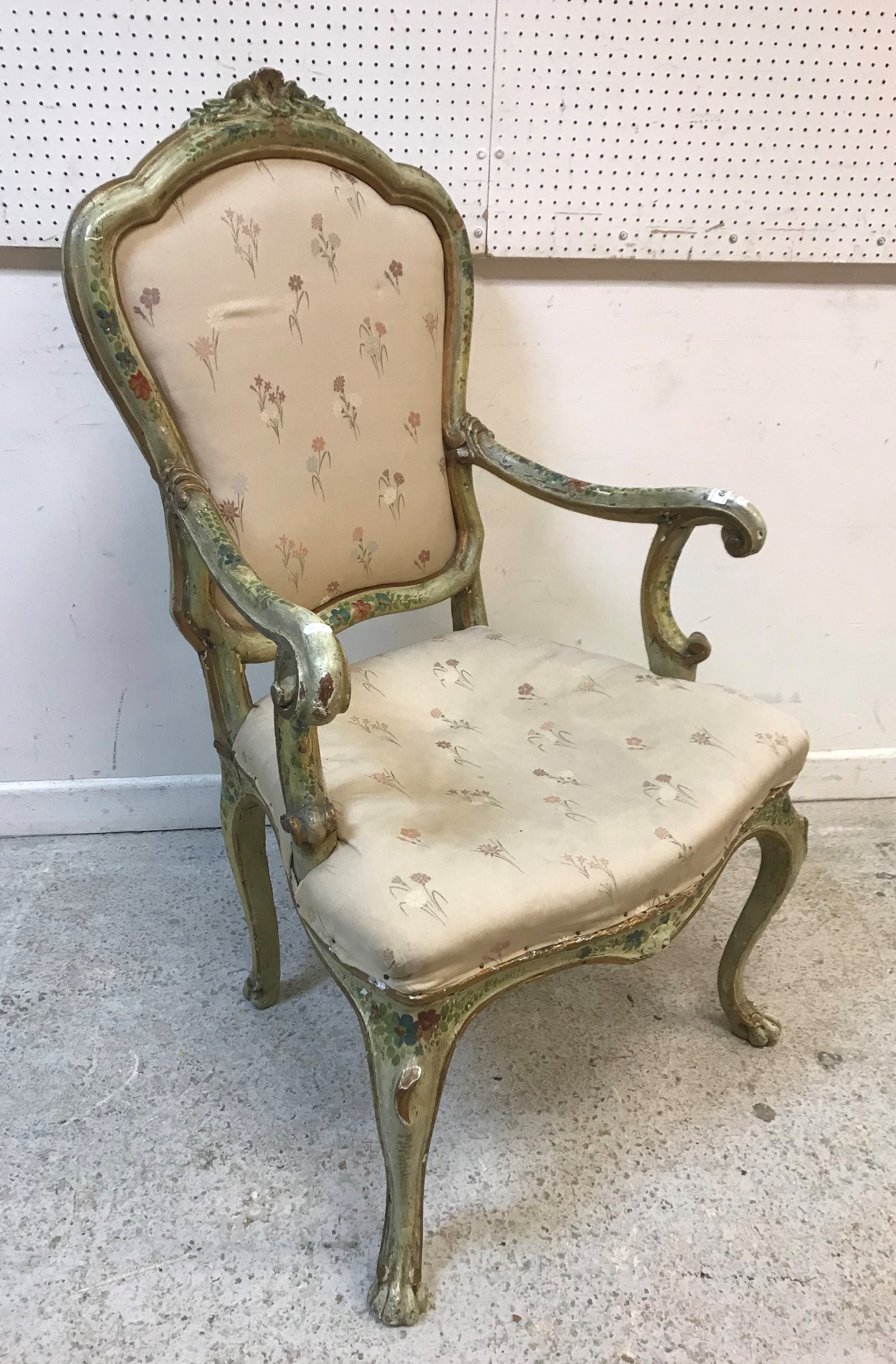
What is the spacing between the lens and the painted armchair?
2.65 feet

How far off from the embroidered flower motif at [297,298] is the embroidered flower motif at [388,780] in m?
0.54

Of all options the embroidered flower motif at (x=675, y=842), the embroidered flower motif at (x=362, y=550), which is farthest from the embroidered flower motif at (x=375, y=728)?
the embroidered flower motif at (x=675, y=842)

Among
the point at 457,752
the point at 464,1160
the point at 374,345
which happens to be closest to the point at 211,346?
the point at 374,345

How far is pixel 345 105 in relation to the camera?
1.21 metres

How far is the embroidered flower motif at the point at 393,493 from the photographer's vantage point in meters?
1.16

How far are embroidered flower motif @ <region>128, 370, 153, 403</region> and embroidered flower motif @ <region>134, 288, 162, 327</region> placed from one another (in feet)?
0.18

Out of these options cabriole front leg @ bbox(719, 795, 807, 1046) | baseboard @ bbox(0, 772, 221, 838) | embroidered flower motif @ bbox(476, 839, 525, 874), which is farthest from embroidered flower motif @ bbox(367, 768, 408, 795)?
A: baseboard @ bbox(0, 772, 221, 838)

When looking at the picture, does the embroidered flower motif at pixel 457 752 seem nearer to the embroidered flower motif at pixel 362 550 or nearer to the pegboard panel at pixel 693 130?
the embroidered flower motif at pixel 362 550

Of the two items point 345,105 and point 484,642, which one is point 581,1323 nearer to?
point 484,642

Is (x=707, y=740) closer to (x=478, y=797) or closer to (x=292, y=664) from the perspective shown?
(x=478, y=797)

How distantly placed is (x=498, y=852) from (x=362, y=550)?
19.7 inches


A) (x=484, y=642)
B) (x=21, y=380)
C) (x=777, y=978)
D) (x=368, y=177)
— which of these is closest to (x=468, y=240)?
(x=368, y=177)

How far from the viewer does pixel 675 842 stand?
88 centimetres

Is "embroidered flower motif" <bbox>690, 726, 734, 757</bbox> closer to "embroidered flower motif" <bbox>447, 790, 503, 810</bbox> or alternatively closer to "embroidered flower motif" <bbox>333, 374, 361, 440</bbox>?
"embroidered flower motif" <bbox>447, 790, 503, 810</bbox>
